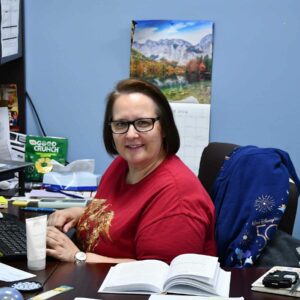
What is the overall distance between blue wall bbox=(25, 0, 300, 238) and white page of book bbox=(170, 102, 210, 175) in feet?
0.16

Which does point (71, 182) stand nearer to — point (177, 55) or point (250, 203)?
point (177, 55)

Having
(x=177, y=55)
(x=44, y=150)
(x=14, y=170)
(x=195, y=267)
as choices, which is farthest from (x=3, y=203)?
(x=195, y=267)

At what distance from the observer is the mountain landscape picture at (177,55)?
8.96 feet

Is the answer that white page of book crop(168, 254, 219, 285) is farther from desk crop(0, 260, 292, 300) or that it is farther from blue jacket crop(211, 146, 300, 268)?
blue jacket crop(211, 146, 300, 268)

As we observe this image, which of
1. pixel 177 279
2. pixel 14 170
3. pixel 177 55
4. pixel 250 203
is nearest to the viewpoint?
pixel 177 279

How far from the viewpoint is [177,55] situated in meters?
2.76

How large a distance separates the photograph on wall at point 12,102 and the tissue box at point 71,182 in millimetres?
378

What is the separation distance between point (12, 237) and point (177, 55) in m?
1.29

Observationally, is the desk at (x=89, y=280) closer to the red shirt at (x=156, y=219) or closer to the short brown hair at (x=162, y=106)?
the red shirt at (x=156, y=219)

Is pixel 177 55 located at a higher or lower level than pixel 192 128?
higher

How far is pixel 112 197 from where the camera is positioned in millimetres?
1963

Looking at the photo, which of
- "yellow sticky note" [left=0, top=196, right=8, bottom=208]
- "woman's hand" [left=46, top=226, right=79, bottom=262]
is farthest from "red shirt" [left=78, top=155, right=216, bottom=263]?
"yellow sticky note" [left=0, top=196, right=8, bottom=208]

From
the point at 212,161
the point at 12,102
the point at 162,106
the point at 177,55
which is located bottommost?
the point at 212,161

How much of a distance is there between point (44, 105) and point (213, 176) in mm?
1019
